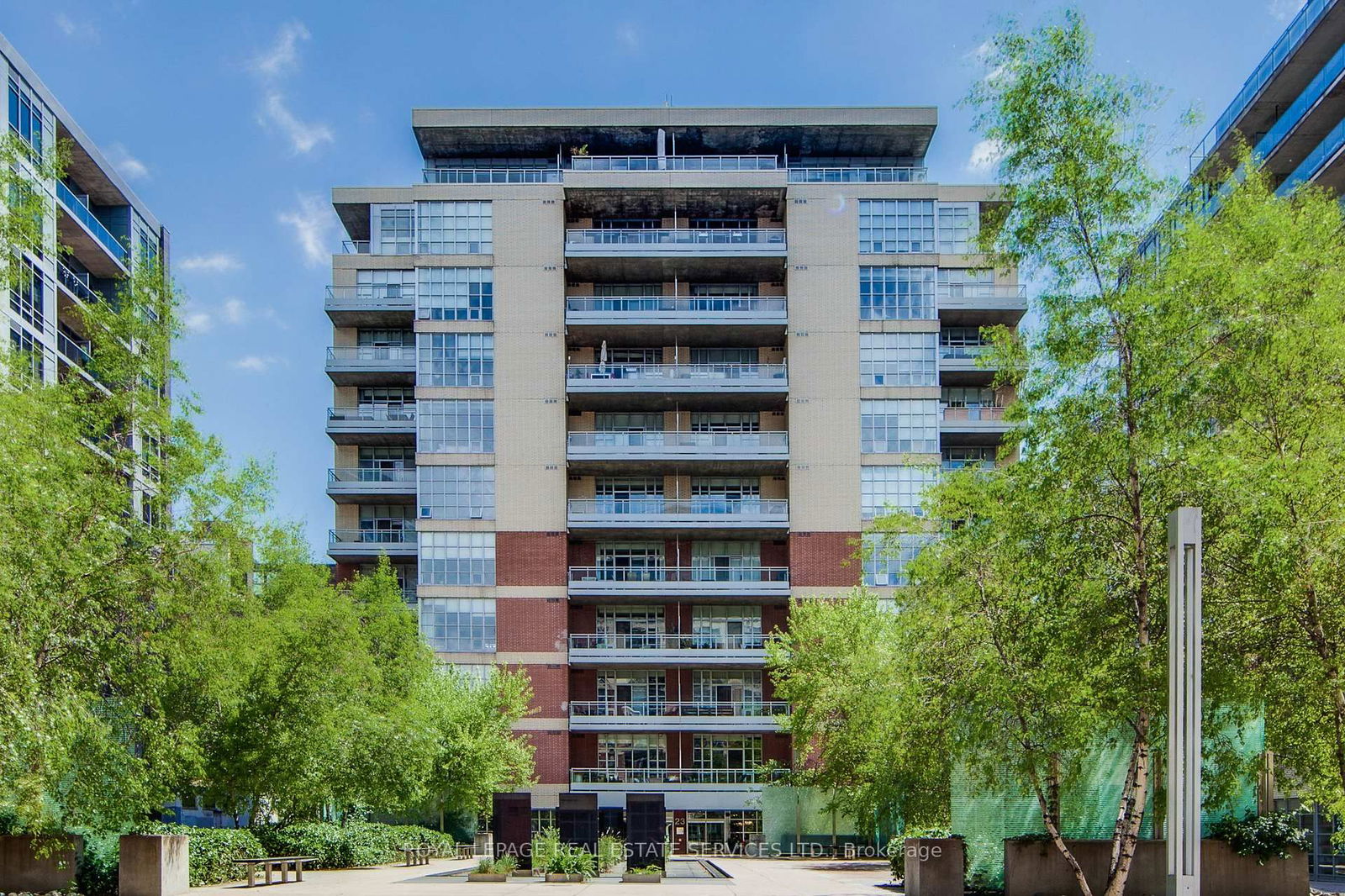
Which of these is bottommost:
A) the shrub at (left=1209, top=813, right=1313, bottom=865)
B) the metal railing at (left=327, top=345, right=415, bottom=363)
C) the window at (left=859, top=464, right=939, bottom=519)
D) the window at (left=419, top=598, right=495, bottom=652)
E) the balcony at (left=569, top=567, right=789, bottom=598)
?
the shrub at (left=1209, top=813, right=1313, bottom=865)

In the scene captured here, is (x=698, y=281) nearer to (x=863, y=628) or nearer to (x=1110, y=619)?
(x=863, y=628)

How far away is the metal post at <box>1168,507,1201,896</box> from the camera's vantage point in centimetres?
1323

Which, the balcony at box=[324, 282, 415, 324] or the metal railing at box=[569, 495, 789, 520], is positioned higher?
the balcony at box=[324, 282, 415, 324]

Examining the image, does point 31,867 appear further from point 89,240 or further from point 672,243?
point 672,243

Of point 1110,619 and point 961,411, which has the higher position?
point 961,411

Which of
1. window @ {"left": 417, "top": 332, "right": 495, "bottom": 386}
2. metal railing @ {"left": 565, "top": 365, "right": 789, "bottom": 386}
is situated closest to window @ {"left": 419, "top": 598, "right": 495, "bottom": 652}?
window @ {"left": 417, "top": 332, "right": 495, "bottom": 386}

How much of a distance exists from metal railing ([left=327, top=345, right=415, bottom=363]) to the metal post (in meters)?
53.6

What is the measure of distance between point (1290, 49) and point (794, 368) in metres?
25.1

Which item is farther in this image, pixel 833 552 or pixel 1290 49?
pixel 833 552

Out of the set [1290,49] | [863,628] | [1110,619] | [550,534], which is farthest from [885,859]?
[1290,49]

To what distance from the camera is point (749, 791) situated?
58125mm

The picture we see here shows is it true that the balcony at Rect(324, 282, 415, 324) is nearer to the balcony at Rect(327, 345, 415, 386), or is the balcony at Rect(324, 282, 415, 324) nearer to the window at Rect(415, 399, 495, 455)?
the balcony at Rect(327, 345, 415, 386)

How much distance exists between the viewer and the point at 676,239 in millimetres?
61312

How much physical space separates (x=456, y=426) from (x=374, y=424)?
5230 millimetres
